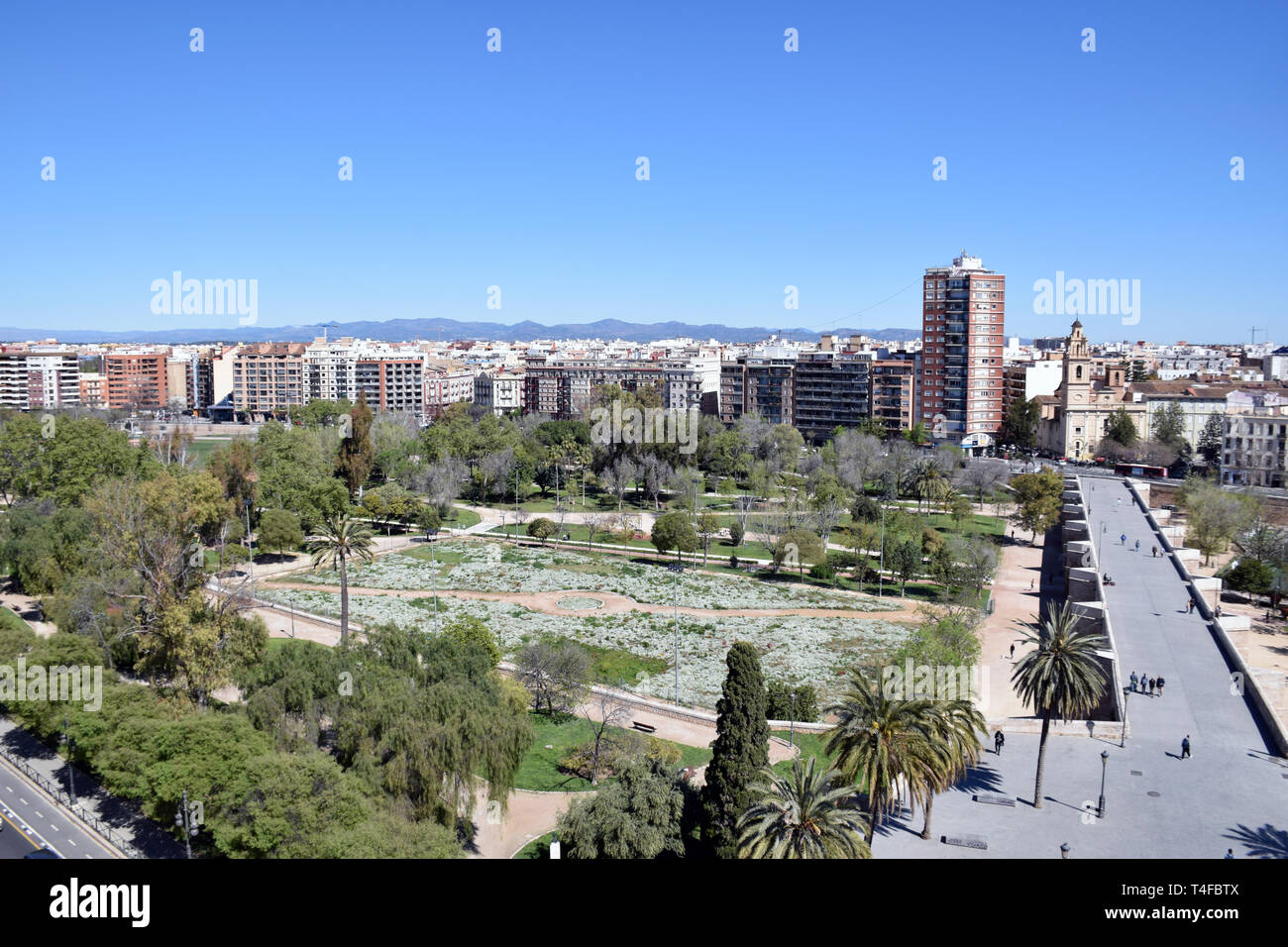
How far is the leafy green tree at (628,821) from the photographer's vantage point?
18375mm

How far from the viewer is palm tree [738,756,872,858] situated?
15242 mm

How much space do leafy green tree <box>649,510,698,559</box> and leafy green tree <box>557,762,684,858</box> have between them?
29.8 m

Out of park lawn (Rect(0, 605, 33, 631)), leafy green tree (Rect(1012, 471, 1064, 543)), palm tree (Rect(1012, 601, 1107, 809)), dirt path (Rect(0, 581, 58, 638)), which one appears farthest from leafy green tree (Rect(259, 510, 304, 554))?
leafy green tree (Rect(1012, 471, 1064, 543))

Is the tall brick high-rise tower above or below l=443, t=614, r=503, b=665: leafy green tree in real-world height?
above

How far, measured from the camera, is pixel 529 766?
25.3 metres

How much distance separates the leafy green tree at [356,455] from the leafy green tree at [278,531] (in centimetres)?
1233

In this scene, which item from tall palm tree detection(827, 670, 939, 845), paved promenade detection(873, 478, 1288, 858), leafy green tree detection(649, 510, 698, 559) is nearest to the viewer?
tall palm tree detection(827, 670, 939, 845)

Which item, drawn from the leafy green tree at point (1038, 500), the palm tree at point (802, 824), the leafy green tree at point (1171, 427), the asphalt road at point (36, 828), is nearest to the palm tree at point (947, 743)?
the palm tree at point (802, 824)

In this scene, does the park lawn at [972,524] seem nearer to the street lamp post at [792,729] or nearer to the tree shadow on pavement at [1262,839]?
the street lamp post at [792,729]

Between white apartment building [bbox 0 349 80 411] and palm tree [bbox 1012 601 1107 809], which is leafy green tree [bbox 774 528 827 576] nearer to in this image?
palm tree [bbox 1012 601 1107 809]

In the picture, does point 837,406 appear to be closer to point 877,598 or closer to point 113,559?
point 877,598

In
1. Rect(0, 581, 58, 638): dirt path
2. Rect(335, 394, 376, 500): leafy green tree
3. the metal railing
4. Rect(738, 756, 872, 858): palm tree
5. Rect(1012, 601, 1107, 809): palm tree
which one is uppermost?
Rect(335, 394, 376, 500): leafy green tree

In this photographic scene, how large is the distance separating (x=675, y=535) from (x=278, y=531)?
20228 millimetres
